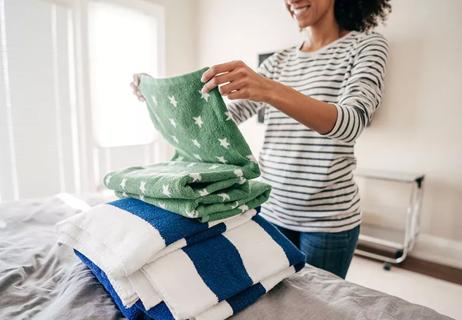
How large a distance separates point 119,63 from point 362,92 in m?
2.50

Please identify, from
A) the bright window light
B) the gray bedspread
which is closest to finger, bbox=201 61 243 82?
the gray bedspread

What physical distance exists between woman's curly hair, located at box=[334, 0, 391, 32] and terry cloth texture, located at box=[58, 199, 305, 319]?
666 mm

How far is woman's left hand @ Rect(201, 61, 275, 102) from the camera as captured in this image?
0.53 meters

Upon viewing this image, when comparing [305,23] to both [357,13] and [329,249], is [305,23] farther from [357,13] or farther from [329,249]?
[329,249]

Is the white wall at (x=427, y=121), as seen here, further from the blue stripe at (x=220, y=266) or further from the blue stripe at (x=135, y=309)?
the blue stripe at (x=135, y=309)

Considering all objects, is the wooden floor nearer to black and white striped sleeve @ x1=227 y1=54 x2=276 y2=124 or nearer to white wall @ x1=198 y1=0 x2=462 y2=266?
white wall @ x1=198 y1=0 x2=462 y2=266

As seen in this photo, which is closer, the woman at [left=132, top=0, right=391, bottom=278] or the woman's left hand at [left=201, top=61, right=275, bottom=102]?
the woman's left hand at [left=201, top=61, right=275, bottom=102]

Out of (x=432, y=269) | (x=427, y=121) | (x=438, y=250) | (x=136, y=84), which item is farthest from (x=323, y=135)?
(x=438, y=250)

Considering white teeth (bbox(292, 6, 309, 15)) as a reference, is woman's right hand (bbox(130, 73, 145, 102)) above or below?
below

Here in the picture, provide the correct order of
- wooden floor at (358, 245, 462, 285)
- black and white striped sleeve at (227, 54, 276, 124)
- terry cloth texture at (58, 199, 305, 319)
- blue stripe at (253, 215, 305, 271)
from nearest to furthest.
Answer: terry cloth texture at (58, 199, 305, 319) < blue stripe at (253, 215, 305, 271) < black and white striped sleeve at (227, 54, 276, 124) < wooden floor at (358, 245, 462, 285)

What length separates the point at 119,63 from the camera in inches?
107

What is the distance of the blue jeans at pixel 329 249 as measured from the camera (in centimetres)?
81

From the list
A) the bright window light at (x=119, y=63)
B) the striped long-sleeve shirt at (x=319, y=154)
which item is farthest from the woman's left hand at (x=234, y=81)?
the bright window light at (x=119, y=63)

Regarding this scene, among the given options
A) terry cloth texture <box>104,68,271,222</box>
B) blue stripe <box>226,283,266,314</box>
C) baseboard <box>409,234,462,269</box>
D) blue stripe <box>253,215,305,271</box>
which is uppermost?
terry cloth texture <box>104,68,271,222</box>
